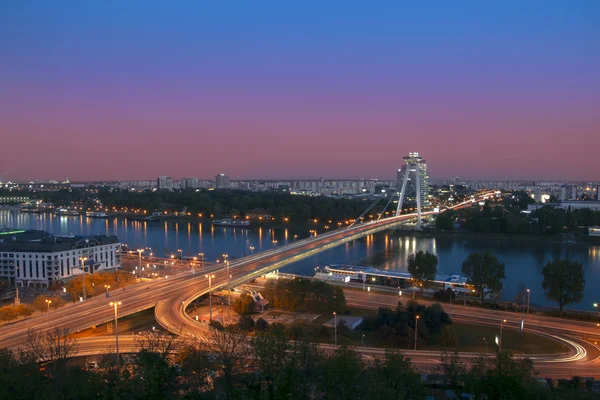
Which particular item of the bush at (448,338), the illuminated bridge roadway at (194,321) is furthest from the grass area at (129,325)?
the bush at (448,338)

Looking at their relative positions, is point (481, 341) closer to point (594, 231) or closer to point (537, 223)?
point (594, 231)

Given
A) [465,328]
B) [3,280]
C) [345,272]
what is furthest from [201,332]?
[3,280]

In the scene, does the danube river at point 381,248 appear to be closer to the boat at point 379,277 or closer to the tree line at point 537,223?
the boat at point 379,277

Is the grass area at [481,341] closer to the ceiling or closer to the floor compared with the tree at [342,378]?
closer to the floor

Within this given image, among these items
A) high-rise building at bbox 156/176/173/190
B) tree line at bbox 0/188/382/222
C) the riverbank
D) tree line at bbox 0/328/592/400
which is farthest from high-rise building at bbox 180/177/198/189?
tree line at bbox 0/328/592/400

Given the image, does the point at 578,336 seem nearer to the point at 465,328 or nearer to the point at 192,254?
the point at 465,328

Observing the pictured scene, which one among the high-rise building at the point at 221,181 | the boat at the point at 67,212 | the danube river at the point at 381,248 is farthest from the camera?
the high-rise building at the point at 221,181
